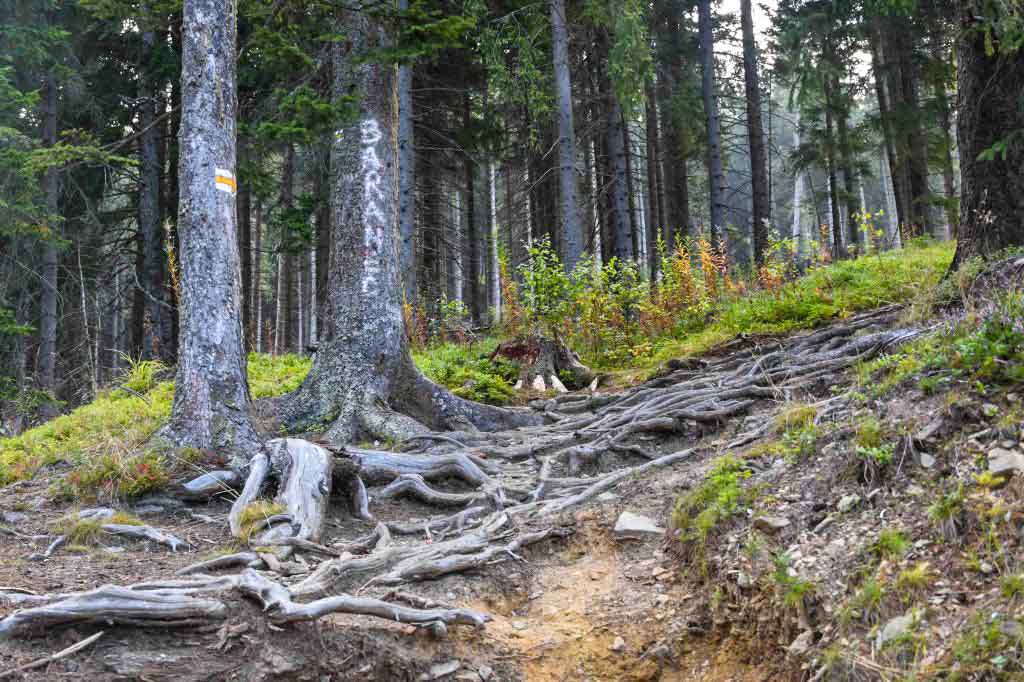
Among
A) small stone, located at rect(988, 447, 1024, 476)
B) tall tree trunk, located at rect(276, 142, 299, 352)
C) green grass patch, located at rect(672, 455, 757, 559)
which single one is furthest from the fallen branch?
tall tree trunk, located at rect(276, 142, 299, 352)

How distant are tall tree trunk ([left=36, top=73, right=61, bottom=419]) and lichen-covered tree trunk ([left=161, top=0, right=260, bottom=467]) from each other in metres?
11.3

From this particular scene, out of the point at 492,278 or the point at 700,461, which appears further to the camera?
the point at 492,278

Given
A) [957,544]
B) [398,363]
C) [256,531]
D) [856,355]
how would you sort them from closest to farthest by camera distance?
[957,544] < [256,531] < [856,355] < [398,363]

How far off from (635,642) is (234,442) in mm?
4298

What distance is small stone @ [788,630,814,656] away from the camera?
3232 mm

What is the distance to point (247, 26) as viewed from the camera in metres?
16.3

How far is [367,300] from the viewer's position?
27.1 ft

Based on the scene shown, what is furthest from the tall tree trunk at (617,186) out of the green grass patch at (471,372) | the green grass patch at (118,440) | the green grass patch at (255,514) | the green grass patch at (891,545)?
the green grass patch at (891,545)

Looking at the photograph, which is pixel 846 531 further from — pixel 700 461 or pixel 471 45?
pixel 471 45

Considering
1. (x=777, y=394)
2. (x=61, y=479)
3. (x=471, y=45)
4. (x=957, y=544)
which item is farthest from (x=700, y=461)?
(x=471, y=45)

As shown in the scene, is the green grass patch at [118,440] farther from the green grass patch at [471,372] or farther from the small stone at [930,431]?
the small stone at [930,431]

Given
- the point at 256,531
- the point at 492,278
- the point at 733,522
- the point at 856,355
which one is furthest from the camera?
the point at 492,278

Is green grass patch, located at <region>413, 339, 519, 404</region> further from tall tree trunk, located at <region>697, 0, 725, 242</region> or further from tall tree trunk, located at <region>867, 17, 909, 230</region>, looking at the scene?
tall tree trunk, located at <region>867, 17, 909, 230</region>

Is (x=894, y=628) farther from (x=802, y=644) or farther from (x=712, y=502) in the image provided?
(x=712, y=502)
